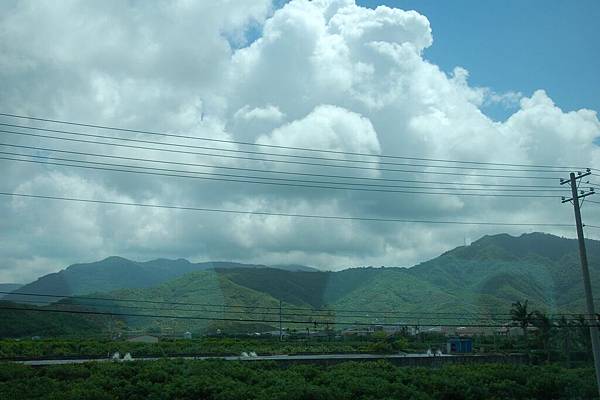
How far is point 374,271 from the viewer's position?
421ft

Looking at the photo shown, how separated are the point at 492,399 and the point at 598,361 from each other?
20.0 ft

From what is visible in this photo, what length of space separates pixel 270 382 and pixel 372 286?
290ft

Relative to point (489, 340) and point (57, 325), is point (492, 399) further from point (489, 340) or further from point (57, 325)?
point (57, 325)

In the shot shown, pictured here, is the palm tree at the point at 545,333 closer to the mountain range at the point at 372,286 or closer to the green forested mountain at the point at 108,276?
the mountain range at the point at 372,286

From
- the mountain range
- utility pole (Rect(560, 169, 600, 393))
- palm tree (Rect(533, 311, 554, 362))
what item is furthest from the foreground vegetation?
the mountain range


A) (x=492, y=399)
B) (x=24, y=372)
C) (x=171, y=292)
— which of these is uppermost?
(x=171, y=292)

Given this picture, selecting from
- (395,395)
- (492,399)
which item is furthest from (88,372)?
(492,399)

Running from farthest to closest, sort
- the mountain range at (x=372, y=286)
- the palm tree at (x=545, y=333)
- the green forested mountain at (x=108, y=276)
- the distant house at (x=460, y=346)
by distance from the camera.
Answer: the green forested mountain at (x=108, y=276)
the mountain range at (x=372, y=286)
the distant house at (x=460, y=346)
the palm tree at (x=545, y=333)

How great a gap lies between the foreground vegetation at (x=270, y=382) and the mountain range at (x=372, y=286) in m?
50.2

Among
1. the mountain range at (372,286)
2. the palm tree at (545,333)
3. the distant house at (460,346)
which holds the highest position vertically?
the mountain range at (372,286)

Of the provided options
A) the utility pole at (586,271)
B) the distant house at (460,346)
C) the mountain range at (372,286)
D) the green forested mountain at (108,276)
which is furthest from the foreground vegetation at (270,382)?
the green forested mountain at (108,276)

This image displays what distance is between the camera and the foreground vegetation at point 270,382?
2870 centimetres

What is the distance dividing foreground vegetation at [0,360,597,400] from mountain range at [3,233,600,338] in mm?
50198

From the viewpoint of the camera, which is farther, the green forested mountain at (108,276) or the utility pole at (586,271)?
the green forested mountain at (108,276)
